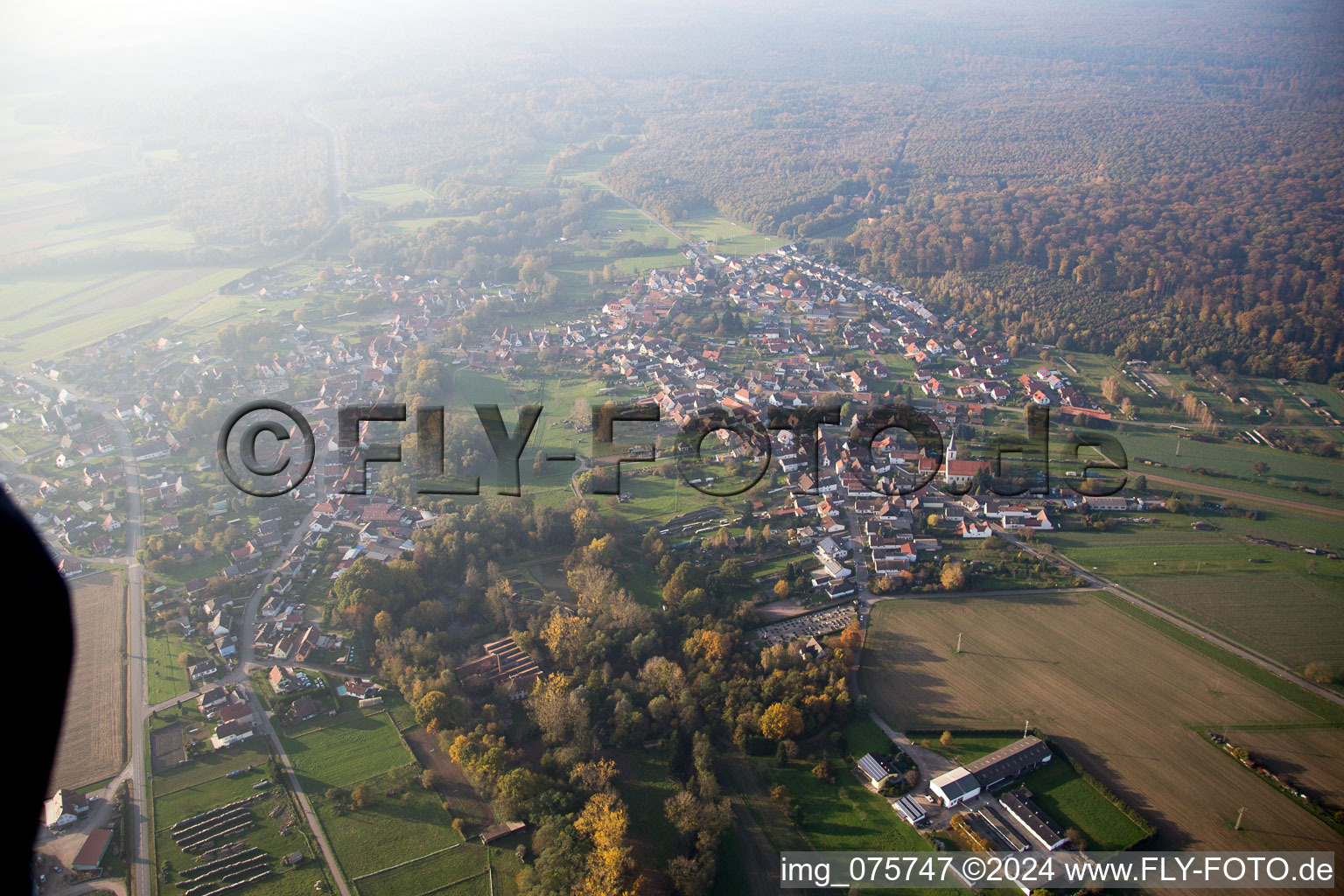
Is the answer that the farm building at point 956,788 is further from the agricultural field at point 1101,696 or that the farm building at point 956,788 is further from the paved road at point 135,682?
the paved road at point 135,682

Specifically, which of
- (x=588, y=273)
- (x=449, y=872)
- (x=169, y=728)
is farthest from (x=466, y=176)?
(x=449, y=872)

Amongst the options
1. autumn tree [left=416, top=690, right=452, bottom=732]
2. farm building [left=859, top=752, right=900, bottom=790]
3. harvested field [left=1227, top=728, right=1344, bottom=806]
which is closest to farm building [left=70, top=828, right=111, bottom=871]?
autumn tree [left=416, top=690, right=452, bottom=732]

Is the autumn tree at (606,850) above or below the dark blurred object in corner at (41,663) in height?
below

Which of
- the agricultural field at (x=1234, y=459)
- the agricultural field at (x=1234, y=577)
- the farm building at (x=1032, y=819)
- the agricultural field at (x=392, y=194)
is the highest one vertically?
the agricultural field at (x=392, y=194)

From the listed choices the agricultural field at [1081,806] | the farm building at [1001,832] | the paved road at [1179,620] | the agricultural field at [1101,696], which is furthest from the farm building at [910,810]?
the paved road at [1179,620]

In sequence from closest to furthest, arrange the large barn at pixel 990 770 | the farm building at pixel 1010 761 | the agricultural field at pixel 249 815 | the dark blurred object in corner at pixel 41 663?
the dark blurred object in corner at pixel 41 663, the agricultural field at pixel 249 815, the large barn at pixel 990 770, the farm building at pixel 1010 761

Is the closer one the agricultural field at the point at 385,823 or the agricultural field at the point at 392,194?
the agricultural field at the point at 385,823

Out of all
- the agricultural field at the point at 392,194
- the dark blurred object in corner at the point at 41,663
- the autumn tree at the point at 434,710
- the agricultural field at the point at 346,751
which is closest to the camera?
the dark blurred object in corner at the point at 41,663

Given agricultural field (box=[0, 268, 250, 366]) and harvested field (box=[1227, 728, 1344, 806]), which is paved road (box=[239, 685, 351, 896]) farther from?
agricultural field (box=[0, 268, 250, 366])
